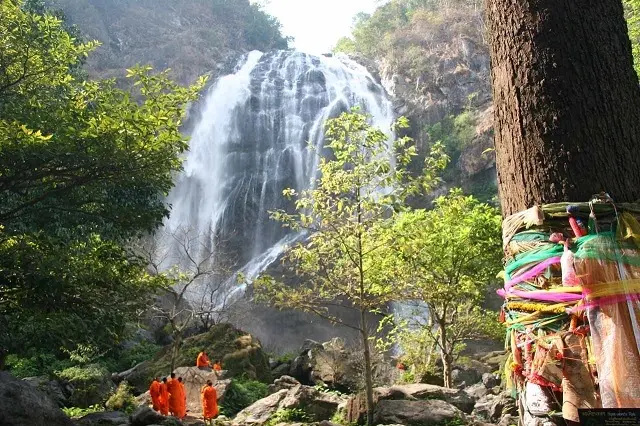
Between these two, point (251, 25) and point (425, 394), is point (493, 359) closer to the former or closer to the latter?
point (425, 394)

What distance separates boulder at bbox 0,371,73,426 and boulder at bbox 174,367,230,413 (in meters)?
6.35

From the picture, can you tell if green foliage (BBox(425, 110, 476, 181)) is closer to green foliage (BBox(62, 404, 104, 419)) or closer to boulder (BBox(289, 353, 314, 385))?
boulder (BBox(289, 353, 314, 385))

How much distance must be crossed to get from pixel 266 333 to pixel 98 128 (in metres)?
21.1

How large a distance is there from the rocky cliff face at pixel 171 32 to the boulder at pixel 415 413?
3667cm

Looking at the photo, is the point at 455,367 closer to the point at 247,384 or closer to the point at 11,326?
the point at 247,384

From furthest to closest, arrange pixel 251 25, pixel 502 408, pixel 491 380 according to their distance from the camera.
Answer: pixel 251 25 → pixel 491 380 → pixel 502 408

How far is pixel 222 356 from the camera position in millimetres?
16781

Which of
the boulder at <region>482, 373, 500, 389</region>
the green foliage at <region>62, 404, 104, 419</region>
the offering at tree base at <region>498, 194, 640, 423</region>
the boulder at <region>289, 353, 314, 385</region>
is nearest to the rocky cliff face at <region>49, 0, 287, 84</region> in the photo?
the boulder at <region>289, 353, 314, 385</region>

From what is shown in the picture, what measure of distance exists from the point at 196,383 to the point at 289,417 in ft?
15.7

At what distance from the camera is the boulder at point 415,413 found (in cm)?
920

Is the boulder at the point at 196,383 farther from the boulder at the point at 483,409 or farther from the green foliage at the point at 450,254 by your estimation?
the boulder at the point at 483,409

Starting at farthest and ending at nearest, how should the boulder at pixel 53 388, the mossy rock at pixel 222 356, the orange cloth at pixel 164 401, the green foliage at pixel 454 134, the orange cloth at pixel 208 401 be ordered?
the green foliage at pixel 454 134, the mossy rock at pixel 222 356, the boulder at pixel 53 388, the orange cloth at pixel 164 401, the orange cloth at pixel 208 401

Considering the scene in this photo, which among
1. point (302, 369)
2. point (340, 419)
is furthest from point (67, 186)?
point (302, 369)

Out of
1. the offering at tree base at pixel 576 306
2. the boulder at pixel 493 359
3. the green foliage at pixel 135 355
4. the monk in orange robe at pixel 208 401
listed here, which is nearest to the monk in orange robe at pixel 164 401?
the monk in orange robe at pixel 208 401
